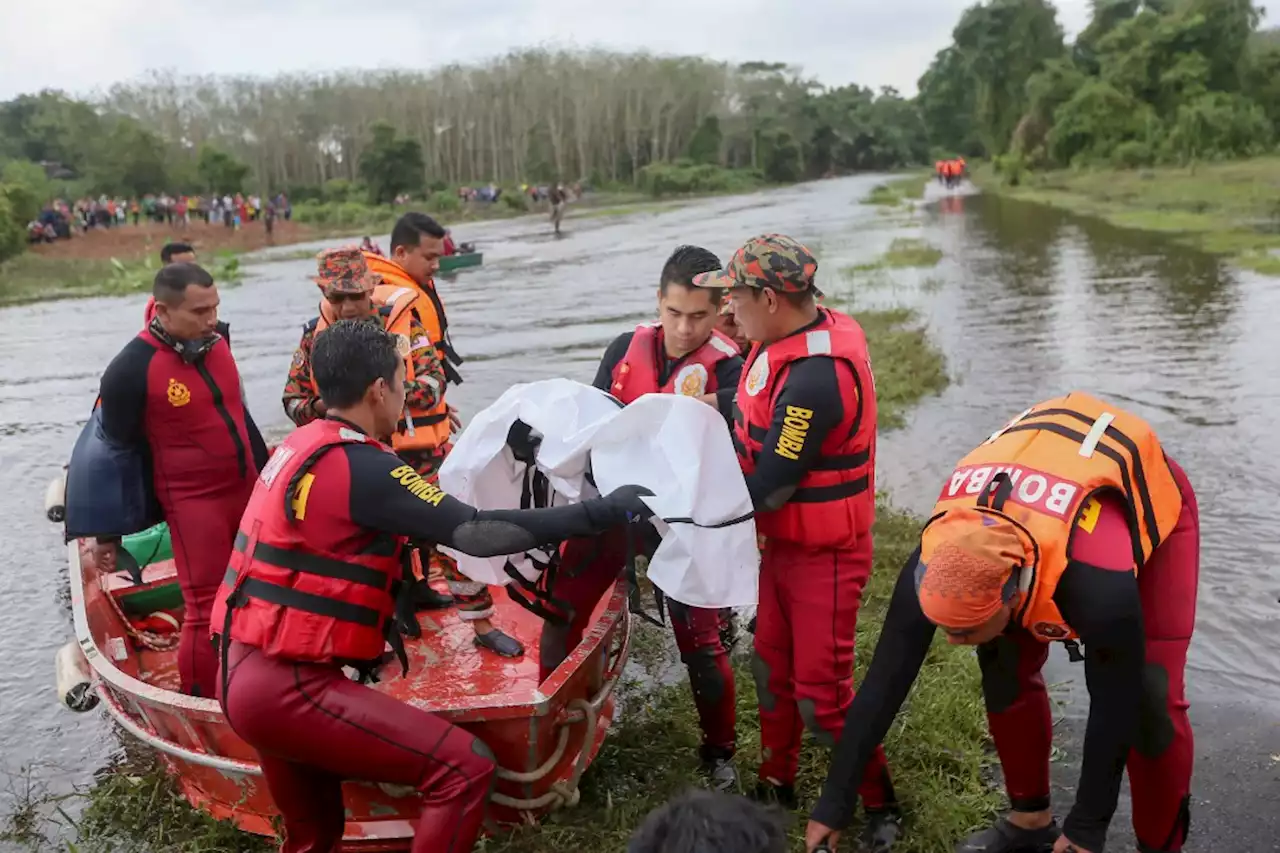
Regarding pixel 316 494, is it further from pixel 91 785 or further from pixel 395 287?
pixel 91 785

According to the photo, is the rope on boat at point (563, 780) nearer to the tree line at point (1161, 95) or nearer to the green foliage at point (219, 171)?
the tree line at point (1161, 95)

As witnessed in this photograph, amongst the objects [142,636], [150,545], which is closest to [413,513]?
[142,636]

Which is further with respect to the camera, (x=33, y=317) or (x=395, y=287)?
(x=33, y=317)

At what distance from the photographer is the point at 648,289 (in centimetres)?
2230

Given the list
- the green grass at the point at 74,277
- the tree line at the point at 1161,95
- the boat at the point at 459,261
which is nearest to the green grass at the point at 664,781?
the boat at the point at 459,261

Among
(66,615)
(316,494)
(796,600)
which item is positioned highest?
(316,494)

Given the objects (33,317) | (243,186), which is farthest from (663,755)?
(243,186)

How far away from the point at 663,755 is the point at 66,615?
4.83 m

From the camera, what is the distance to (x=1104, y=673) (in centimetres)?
257

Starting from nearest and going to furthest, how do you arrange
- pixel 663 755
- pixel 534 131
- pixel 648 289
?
1. pixel 663 755
2. pixel 648 289
3. pixel 534 131

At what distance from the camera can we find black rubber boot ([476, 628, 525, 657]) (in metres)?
4.84

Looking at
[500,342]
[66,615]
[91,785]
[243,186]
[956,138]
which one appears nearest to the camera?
[91,785]

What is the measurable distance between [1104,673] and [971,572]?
570mm

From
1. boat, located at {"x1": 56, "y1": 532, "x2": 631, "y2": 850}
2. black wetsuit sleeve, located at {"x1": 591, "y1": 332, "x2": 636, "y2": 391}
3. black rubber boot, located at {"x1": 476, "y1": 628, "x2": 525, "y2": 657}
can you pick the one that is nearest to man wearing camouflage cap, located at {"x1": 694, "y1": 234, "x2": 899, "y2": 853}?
black wetsuit sleeve, located at {"x1": 591, "y1": 332, "x2": 636, "y2": 391}
